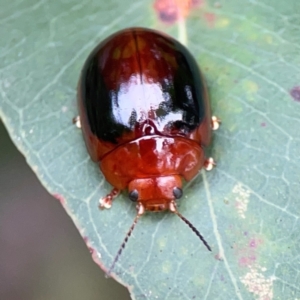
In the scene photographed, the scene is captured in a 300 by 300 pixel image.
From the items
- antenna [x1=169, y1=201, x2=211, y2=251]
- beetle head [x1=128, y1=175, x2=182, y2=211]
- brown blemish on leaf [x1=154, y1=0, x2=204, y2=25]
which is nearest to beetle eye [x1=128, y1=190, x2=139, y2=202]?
beetle head [x1=128, y1=175, x2=182, y2=211]

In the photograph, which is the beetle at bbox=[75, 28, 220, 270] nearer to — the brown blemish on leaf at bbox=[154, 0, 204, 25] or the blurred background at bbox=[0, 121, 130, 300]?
the brown blemish on leaf at bbox=[154, 0, 204, 25]

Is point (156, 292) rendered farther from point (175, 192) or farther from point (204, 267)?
point (175, 192)

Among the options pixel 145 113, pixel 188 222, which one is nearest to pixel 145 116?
pixel 145 113

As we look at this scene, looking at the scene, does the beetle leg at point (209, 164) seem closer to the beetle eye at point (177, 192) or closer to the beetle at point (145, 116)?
the beetle at point (145, 116)

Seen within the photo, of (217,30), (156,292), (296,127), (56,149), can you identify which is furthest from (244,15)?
(156,292)

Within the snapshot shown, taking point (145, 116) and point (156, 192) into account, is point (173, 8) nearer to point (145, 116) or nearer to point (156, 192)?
point (145, 116)
